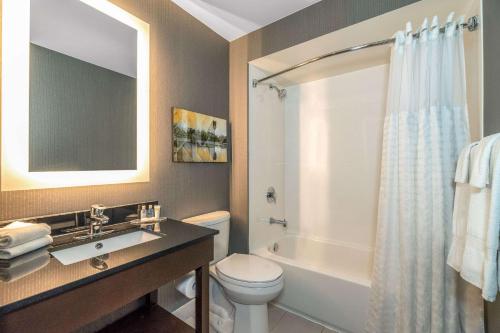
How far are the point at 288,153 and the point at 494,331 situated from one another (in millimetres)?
1929

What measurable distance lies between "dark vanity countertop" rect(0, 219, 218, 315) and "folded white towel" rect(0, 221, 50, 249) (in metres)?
0.11

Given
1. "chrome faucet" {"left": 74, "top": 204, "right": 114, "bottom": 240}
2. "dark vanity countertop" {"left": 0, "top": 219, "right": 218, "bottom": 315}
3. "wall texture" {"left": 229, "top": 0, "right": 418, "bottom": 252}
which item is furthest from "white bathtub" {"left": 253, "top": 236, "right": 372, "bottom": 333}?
"chrome faucet" {"left": 74, "top": 204, "right": 114, "bottom": 240}

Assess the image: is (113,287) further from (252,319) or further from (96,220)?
(252,319)

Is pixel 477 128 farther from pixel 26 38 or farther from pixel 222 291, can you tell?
pixel 26 38

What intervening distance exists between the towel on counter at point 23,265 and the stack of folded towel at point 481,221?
1603mm

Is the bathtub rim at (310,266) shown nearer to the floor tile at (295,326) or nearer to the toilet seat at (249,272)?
the toilet seat at (249,272)

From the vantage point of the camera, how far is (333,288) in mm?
1644

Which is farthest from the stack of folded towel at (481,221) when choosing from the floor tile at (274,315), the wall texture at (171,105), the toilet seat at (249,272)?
the wall texture at (171,105)

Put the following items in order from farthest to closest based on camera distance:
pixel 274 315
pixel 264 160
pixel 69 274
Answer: pixel 264 160 → pixel 274 315 → pixel 69 274

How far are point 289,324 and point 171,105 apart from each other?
6.11 feet

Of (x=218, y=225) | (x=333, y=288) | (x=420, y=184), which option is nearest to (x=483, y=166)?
(x=420, y=184)

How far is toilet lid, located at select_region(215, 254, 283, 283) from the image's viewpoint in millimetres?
1484

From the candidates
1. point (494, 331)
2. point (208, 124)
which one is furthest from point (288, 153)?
point (494, 331)

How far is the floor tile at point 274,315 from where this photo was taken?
176 cm
